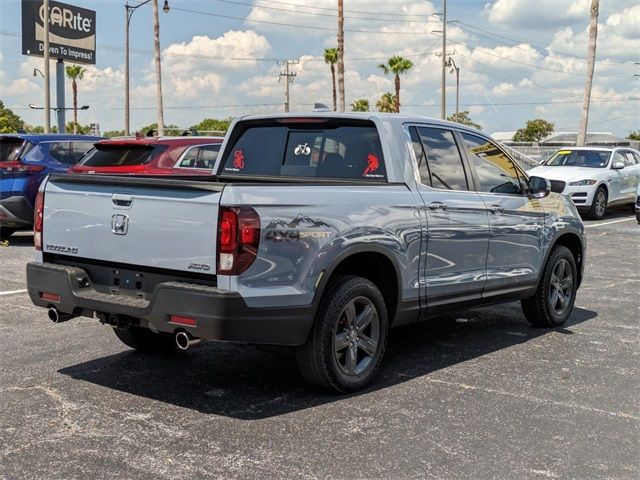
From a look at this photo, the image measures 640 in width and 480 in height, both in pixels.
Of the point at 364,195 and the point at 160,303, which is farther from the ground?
the point at 364,195

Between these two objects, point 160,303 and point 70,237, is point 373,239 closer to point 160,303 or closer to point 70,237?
point 160,303

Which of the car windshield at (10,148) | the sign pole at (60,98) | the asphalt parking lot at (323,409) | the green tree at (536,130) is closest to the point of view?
the asphalt parking lot at (323,409)

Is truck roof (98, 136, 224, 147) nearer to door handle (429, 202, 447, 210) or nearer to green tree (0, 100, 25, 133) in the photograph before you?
door handle (429, 202, 447, 210)

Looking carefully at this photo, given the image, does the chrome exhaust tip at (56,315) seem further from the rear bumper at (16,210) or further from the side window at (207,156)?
the rear bumper at (16,210)

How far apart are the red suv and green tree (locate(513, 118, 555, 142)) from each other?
97.4 m

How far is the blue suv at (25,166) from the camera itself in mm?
12328

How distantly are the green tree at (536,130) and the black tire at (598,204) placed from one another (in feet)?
288

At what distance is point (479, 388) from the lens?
5.30 metres

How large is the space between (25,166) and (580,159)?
13.2 m

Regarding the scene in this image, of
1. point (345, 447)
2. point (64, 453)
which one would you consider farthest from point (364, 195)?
point (64, 453)

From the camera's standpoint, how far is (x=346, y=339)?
511 centimetres

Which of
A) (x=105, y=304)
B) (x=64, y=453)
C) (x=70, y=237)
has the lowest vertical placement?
(x=64, y=453)

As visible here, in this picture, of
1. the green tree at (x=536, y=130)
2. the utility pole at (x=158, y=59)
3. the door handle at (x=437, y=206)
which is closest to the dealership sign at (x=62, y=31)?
the utility pole at (x=158, y=59)

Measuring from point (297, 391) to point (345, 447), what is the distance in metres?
1.07
